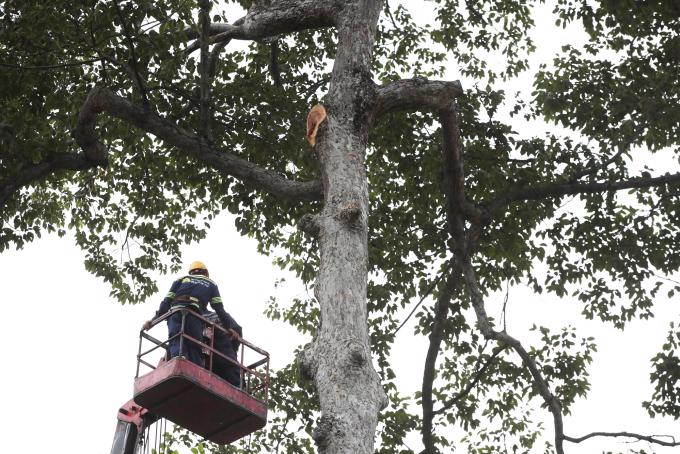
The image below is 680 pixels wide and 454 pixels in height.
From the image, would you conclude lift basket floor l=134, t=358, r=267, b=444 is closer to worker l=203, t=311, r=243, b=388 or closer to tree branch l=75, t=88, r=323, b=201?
worker l=203, t=311, r=243, b=388

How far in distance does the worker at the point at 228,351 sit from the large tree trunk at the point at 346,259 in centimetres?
262

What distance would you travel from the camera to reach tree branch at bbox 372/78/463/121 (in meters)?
10.0

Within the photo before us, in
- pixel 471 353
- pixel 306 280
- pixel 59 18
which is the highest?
pixel 59 18

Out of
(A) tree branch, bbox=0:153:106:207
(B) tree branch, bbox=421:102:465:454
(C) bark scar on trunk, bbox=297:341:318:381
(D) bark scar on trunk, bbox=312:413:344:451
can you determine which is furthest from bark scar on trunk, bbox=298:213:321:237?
(A) tree branch, bbox=0:153:106:207

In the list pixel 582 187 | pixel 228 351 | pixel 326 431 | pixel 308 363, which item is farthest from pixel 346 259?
pixel 582 187

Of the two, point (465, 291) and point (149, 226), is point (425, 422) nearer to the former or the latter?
point (465, 291)

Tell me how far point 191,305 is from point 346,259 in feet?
9.91

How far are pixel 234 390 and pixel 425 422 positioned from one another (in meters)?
2.18

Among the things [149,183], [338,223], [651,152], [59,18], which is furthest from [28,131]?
[651,152]

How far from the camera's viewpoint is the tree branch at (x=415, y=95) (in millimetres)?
10023

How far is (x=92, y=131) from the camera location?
11.1 m

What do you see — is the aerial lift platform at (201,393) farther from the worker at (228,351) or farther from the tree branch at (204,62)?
the tree branch at (204,62)

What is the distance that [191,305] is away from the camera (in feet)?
35.2

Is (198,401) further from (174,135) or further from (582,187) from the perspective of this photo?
(582,187)
